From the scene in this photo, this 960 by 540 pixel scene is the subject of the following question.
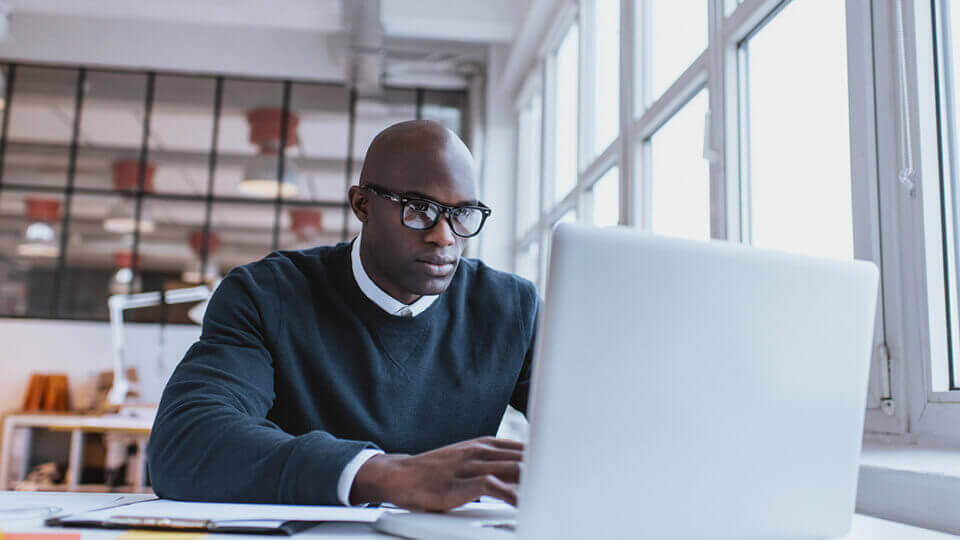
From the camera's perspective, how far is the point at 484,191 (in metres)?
5.73

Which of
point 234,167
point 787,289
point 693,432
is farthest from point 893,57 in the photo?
point 234,167

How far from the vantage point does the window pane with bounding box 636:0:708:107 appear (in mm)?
2543

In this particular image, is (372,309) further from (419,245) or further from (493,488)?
(493,488)

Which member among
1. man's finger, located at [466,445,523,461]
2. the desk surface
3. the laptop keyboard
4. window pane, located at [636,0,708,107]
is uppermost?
window pane, located at [636,0,708,107]

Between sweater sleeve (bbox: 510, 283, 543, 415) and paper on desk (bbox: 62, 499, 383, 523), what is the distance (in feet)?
2.24

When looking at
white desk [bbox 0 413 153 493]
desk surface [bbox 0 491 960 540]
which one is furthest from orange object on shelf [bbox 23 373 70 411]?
desk surface [bbox 0 491 960 540]

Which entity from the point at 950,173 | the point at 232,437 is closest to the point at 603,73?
the point at 950,173

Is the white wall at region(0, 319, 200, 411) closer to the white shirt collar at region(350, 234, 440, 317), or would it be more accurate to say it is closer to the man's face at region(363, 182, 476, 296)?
the white shirt collar at region(350, 234, 440, 317)

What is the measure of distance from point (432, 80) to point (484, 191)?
1161 mm

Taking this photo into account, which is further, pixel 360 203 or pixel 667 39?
pixel 667 39

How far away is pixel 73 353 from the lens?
19.3ft

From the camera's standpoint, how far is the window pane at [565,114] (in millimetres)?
4172

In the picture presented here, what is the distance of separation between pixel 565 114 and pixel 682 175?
72.1 inches

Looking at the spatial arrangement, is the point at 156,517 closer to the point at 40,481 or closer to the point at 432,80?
the point at 40,481
